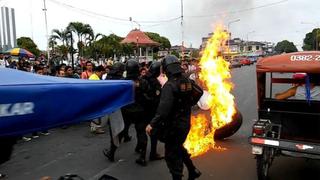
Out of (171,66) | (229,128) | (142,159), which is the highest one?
(171,66)

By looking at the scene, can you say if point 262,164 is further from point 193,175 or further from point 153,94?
point 153,94

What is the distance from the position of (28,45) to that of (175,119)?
59.1 meters

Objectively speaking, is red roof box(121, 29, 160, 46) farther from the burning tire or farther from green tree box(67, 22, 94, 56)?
the burning tire

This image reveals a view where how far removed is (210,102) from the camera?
9.38 metres

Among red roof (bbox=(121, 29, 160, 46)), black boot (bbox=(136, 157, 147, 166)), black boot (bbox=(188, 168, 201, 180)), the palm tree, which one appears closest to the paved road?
black boot (bbox=(136, 157, 147, 166))

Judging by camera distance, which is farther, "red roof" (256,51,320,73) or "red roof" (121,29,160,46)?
"red roof" (121,29,160,46)

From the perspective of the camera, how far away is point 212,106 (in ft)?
30.5

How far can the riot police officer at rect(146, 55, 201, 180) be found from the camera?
18.3 ft

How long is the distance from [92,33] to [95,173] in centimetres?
4226

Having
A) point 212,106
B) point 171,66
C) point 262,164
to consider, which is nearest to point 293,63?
point 262,164

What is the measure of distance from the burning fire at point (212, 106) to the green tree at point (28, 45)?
53.5 meters

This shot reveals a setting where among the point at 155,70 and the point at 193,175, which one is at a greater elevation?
the point at 155,70

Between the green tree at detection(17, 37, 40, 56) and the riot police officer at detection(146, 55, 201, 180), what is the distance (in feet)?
187

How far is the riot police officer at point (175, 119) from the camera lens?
5574 mm
